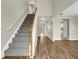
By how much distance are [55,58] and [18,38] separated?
2057mm

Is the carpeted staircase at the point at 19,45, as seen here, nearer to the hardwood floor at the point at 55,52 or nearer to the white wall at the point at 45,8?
the hardwood floor at the point at 55,52

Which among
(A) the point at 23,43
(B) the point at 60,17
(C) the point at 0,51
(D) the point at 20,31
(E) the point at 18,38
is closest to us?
(C) the point at 0,51

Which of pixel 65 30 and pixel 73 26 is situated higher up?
pixel 73 26

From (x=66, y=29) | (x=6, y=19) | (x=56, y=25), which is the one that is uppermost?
(x=6, y=19)

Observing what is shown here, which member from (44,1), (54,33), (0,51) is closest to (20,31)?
(0,51)

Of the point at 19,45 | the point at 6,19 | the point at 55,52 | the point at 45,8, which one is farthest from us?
the point at 45,8

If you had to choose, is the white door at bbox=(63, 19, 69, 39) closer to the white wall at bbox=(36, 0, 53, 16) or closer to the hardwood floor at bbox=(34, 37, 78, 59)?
the white wall at bbox=(36, 0, 53, 16)

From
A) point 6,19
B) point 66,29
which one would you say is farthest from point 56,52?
point 66,29

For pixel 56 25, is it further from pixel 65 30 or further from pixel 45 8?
pixel 65 30

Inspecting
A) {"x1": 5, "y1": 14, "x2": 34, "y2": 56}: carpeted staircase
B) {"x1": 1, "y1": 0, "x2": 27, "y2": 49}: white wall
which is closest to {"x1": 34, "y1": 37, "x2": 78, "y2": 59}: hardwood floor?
{"x1": 5, "y1": 14, "x2": 34, "y2": 56}: carpeted staircase

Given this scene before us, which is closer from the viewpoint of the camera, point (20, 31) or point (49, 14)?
point (20, 31)

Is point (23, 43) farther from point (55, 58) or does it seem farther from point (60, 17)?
point (60, 17)

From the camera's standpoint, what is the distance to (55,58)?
16.1 ft

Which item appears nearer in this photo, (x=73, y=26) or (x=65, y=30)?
(x=73, y=26)
